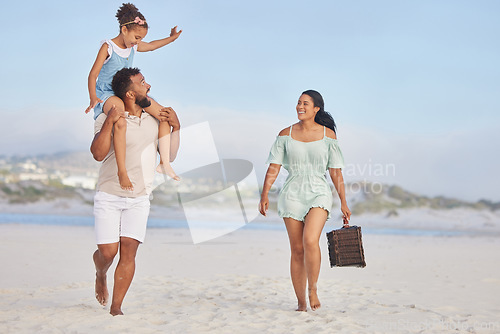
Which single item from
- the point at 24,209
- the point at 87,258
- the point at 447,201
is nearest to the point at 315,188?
the point at 87,258

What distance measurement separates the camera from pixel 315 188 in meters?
5.15

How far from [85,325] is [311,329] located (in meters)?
1.89

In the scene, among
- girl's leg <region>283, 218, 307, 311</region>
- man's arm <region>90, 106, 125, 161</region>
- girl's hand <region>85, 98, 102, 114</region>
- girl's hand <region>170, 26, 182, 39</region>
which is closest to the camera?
man's arm <region>90, 106, 125, 161</region>

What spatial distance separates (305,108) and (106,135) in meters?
2.06

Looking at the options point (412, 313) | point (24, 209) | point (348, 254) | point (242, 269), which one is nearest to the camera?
point (348, 254)

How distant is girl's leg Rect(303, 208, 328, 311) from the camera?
195 inches

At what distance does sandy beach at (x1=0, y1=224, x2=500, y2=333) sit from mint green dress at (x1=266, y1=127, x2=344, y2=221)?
108 centimetres

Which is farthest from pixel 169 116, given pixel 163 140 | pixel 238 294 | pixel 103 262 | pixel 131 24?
pixel 238 294

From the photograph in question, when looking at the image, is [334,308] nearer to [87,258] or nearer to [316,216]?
[316,216]

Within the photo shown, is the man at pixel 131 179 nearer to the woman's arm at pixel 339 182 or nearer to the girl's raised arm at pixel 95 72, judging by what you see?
the girl's raised arm at pixel 95 72

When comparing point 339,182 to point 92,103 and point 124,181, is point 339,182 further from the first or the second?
point 92,103

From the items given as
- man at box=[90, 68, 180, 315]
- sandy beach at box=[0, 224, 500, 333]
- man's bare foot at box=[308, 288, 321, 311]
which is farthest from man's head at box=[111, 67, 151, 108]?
man's bare foot at box=[308, 288, 321, 311]

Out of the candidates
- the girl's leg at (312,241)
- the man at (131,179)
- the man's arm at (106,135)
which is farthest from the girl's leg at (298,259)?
the man's arm at (106,135)

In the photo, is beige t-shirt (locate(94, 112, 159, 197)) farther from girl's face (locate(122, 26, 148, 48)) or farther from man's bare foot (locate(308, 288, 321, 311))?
man's bare foot (locate(308, 288, 321, 311))
